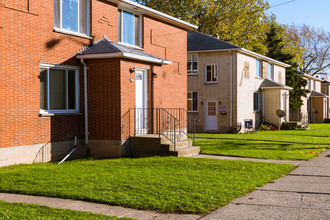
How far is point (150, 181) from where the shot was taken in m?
8.85

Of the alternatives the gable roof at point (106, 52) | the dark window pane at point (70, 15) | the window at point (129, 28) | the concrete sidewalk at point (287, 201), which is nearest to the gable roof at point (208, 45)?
the window at point (129, 28)

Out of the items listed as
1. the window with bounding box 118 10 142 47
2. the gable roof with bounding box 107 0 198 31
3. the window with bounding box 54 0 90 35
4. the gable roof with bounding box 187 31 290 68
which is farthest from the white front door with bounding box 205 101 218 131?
the window with bounding box 54 0 90 35

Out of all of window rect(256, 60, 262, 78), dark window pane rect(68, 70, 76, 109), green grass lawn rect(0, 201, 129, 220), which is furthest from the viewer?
window rect(256, 60, 262, 78)

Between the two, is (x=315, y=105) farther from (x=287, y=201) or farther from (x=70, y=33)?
(x=287, y=201)

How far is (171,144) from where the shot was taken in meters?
13.6

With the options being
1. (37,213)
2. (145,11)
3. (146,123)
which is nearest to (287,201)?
(37,213)

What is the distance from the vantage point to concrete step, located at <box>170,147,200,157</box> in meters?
13.2

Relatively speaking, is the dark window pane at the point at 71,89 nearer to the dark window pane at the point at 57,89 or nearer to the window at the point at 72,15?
the dark window pane at the point at 57,89

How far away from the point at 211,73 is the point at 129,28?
1220 cm

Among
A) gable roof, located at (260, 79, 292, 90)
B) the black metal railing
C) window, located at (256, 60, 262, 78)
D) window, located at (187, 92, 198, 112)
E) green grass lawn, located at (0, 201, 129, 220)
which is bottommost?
green grass lawn, located at (0, 201, 129, 220)

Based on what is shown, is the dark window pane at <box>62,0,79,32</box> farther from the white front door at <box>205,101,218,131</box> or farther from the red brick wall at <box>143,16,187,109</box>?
the white front door at <box>205,101,218,131</box>

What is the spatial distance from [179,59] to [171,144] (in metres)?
6.59

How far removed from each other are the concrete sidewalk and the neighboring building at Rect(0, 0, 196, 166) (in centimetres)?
609

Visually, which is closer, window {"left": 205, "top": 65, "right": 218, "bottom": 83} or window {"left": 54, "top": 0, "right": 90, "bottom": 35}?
window {"left": 54, "top": 0, "right": 90, "bottom": 35}
